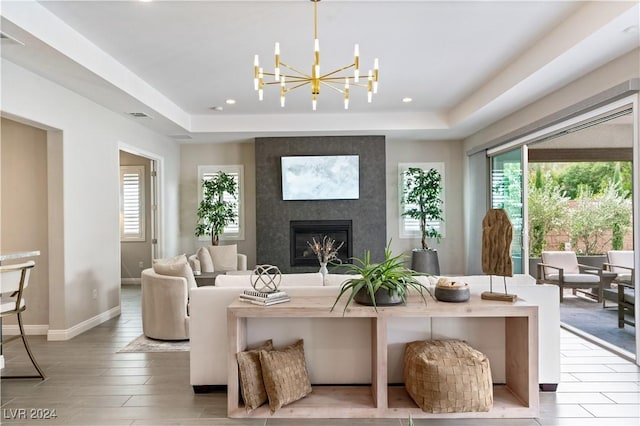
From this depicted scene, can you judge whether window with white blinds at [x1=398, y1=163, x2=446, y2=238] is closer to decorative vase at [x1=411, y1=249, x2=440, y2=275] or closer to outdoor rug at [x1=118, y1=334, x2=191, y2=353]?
decorative vase at [x1=411, y1=249, x2=440, y2=275]

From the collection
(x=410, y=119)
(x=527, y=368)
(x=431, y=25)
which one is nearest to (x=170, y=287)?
(x=527, y=368)

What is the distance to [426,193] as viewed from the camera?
775 centimetres

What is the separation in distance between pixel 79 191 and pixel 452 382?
4402 mm

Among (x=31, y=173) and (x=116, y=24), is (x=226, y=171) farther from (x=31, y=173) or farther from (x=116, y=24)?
(x=116, y=24)

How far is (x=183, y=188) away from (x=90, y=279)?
361cm

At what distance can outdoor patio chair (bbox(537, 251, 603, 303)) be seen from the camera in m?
5.89

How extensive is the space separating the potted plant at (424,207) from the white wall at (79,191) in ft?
16.4

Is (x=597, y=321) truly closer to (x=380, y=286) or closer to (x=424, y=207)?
(x=424, y=207)

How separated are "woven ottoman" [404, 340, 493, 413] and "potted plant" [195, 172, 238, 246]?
5748mm

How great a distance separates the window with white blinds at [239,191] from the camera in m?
8.23

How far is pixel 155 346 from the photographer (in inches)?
163

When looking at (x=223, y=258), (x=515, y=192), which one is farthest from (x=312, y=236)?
(x=515, y=192)

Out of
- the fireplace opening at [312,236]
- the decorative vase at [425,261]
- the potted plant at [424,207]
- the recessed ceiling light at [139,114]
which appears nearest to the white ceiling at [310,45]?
the recessed ceiling light at [139,114]

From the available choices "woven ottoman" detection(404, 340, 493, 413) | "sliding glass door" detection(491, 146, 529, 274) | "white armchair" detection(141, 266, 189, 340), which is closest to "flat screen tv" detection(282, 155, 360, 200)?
"sliding glass door" detection(491, 146, 529, 274)
